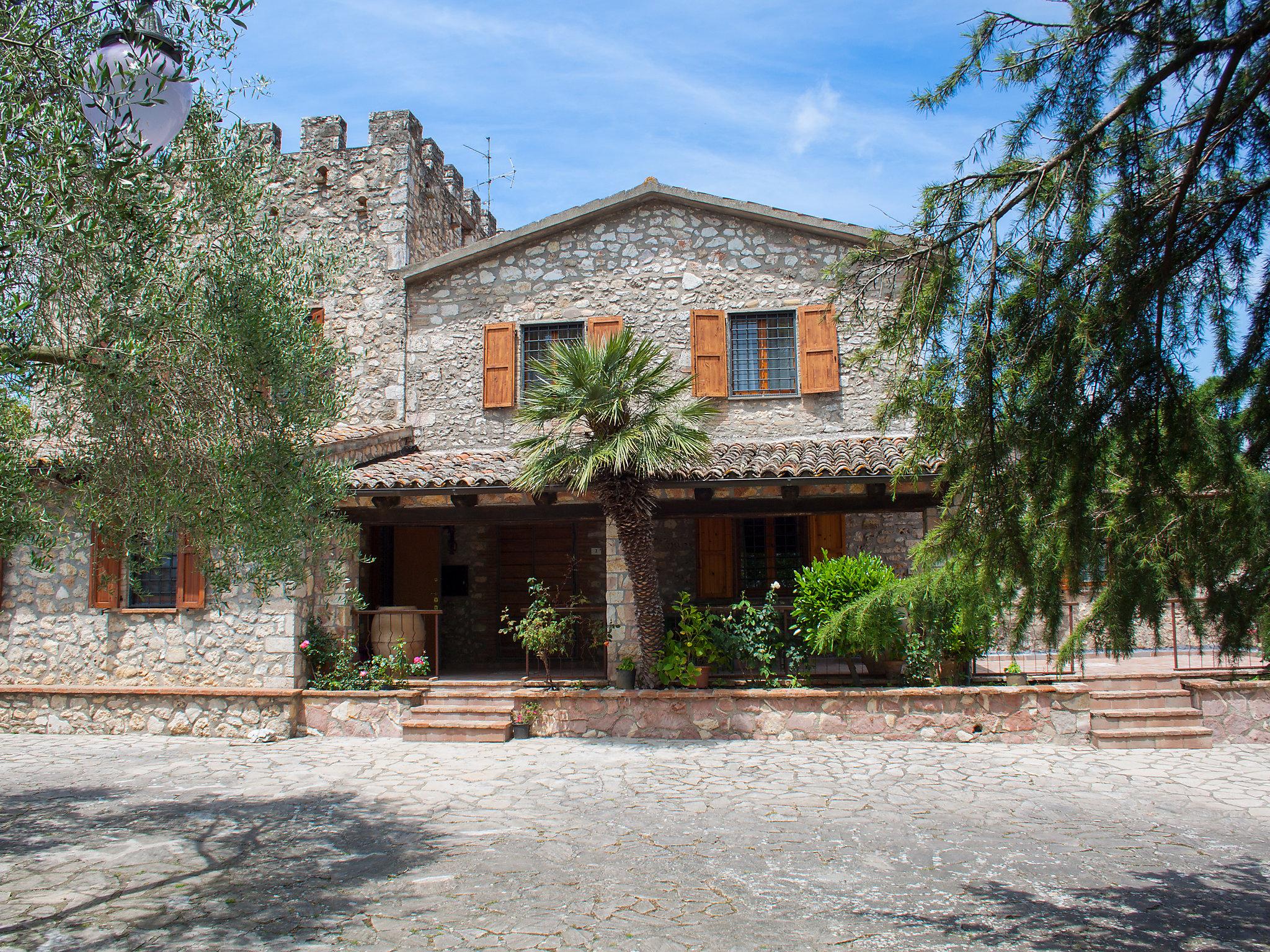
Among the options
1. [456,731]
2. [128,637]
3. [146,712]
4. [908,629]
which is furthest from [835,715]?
[128,637]

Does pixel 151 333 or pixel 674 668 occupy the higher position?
pixel 151 333

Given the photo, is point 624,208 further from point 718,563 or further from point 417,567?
point 417,567

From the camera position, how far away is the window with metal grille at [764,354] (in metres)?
12.6

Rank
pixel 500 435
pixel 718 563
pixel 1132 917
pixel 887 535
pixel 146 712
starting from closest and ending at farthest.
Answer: pixel 1132 917, pixel 146 712, pixel 887 535, pixel 500 435, pixel 718 563

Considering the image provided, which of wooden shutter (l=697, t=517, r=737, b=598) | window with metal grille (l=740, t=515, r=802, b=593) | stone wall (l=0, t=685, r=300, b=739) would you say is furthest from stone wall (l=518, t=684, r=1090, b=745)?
window with metal grille (l=740, t=515, r=802, b=593)

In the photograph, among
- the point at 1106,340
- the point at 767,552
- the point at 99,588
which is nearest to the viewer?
the point at 1106,340

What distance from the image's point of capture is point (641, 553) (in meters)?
9.84

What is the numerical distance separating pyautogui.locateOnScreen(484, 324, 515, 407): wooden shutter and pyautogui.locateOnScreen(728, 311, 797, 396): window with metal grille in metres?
3.05

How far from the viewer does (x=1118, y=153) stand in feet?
12.2

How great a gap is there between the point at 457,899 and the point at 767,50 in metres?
5.09

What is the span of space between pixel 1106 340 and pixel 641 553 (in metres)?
6.60

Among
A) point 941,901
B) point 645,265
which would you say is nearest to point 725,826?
point 941,901

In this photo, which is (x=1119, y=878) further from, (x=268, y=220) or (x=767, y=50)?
(x=268, y=220)

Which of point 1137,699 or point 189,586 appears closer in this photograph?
point 1137,699
